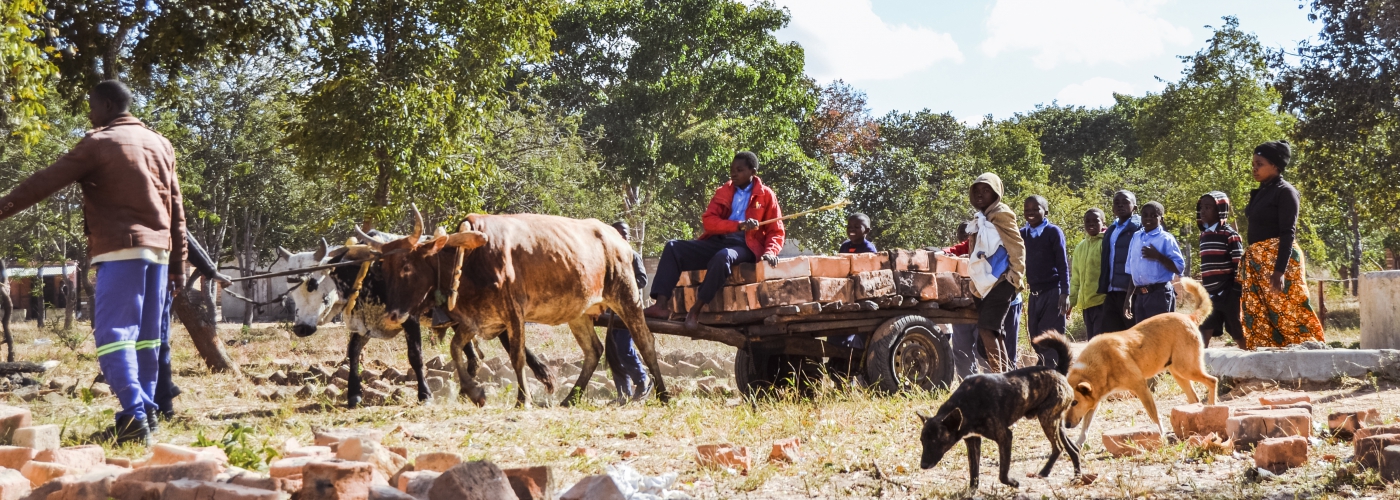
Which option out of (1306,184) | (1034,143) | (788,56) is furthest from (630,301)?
(1034,143)

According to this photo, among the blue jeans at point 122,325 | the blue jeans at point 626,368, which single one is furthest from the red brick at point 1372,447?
Result: the blue jeans at point 626,368

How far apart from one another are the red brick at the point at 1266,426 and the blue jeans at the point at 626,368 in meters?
5.40

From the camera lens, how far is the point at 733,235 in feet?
28.1

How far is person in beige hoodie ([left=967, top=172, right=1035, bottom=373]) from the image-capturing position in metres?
8.07

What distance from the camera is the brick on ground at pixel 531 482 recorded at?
423cm

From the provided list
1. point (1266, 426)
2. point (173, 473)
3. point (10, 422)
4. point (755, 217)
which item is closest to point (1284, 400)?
point (1266, 426)

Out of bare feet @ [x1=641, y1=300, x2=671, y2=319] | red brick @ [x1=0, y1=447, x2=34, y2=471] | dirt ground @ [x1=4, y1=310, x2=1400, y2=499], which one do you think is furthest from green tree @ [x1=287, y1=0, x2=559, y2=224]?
red brick @ [x1=0, y1=447, x2=34, y2=471]

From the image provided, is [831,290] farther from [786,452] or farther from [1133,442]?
[1133,442]

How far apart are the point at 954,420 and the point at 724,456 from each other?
3.79 ft

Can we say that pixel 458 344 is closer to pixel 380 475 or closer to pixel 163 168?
pixel 163 168

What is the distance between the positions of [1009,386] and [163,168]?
461 centimetres

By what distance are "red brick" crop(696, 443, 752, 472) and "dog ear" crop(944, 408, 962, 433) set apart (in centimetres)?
100

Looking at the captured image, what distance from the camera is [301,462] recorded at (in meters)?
4.51

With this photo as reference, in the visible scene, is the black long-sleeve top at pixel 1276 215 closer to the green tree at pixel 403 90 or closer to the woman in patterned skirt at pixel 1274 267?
the woman in patterned skirt at pixel 1274 267
